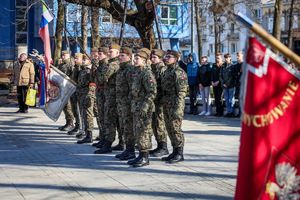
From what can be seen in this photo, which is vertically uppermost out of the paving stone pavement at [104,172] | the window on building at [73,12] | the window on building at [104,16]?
the window on building at [73,12]

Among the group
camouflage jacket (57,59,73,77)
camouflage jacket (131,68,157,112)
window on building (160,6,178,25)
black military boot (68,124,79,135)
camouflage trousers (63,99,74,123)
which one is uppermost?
window on building (160,6,178,25)

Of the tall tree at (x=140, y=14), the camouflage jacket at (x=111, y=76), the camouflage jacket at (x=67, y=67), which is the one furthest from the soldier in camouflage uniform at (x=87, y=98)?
the tall tree at (x=140, y=14)

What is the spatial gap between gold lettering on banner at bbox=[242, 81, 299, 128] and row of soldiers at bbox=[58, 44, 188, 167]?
501 cm

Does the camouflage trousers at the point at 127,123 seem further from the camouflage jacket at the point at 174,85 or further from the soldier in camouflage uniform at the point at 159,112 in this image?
the camouflage jacket at the point at 174,85

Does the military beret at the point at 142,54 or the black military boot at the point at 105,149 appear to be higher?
the military beret at the point at 142,54

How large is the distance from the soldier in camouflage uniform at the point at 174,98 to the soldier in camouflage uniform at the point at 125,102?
624 mm

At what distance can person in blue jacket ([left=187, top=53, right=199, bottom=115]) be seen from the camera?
679 inches

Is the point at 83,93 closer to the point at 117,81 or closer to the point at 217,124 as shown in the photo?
the point at 117,81

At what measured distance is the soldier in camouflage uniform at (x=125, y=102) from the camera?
9234mm

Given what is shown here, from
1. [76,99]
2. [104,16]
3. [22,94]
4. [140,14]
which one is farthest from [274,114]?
[104,16]

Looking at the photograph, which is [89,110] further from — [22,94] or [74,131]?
[22,94]

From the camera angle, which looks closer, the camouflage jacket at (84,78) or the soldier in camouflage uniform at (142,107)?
the soldier in camouflage uniform at (142,107)

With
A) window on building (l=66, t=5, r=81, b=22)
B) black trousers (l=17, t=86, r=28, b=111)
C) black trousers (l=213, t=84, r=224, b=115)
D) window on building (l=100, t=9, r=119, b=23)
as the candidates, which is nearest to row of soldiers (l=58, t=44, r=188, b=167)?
black trousers (l=213, t=84, r=224, b=115)

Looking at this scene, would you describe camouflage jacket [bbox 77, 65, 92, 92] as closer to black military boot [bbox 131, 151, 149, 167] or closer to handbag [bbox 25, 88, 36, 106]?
black military boot [bbox 131, 151, 149, 167]
